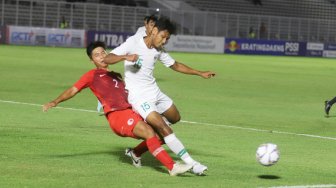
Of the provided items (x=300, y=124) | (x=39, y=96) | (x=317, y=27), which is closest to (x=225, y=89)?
(x=39, y=96)

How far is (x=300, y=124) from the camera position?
1712 cm

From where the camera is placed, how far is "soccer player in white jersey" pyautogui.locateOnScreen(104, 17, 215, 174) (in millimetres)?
9867

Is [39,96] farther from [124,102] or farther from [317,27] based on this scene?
[317,27]

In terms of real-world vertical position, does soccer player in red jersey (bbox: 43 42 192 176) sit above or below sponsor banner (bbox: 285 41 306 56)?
above

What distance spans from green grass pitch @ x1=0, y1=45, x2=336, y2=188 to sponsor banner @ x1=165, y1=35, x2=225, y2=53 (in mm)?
31482

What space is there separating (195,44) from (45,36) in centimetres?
1201

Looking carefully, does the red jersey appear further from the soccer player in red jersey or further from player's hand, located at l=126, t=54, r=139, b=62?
player's hand, located at l=126, t=54, r=139, b=62

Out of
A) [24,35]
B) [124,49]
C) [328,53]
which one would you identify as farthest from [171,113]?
[328,53]

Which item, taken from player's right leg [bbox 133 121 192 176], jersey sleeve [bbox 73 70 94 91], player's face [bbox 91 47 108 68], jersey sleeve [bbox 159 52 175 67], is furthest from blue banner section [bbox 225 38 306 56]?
player's right leg [bbox 133 121 192 176]

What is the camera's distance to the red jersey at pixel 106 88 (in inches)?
411

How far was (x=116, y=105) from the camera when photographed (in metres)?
10.4

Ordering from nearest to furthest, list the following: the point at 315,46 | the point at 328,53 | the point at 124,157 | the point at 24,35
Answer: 1. the point at 124,157
2. the point at 24,35
3. the point at 315,46
4. the point at 328,53

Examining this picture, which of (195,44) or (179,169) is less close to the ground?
(179,169)

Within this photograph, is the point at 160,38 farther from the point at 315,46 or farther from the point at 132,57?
the point at 315,46
